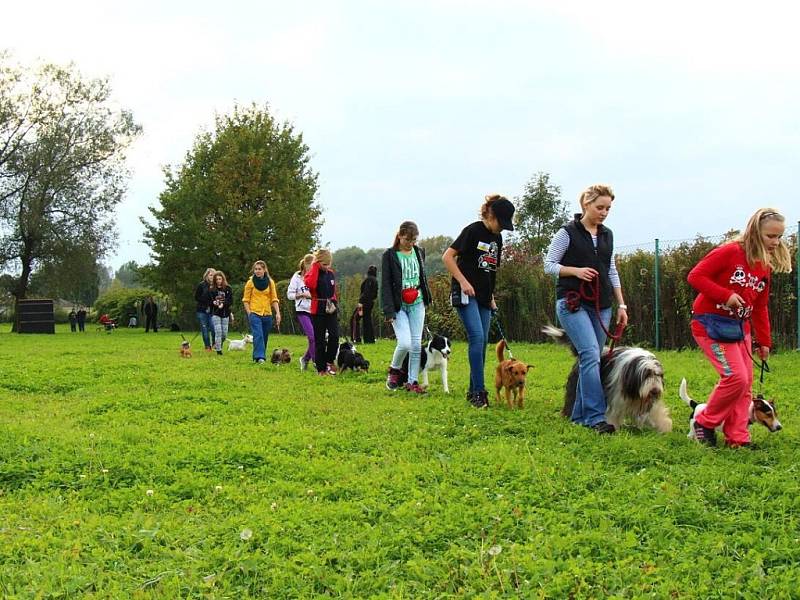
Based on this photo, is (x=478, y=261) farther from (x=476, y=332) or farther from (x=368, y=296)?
(x=368, y=296)

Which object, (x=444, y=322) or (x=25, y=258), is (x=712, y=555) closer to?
(x=444, y=322)

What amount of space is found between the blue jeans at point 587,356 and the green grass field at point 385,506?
23cm

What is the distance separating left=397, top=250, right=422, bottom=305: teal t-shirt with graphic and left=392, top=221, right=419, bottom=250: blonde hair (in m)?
0.11

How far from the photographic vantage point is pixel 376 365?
40.0ft

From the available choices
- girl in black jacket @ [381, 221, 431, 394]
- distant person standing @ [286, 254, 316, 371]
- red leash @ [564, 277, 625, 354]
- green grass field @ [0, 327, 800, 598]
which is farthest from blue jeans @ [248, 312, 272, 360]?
red leash @ [564, 277, 625, 354]

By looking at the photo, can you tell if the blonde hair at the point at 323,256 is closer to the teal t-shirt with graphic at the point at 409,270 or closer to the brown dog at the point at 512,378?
the teal t-shirt with graphic at the point at 409,270

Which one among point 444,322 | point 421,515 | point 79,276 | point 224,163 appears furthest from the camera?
point 79,276

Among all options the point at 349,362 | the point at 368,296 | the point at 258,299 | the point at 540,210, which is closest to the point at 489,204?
the point at 349,362

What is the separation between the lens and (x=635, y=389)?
5.90 m

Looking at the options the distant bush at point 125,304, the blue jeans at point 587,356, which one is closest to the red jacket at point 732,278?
the blue jeans at point 587,356

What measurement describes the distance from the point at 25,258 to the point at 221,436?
32727 millimetres

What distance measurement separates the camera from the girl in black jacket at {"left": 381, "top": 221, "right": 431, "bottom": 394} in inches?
318

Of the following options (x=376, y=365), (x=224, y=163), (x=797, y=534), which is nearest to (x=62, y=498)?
(x=797, y=534)

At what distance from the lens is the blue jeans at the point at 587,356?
606 centimetres
